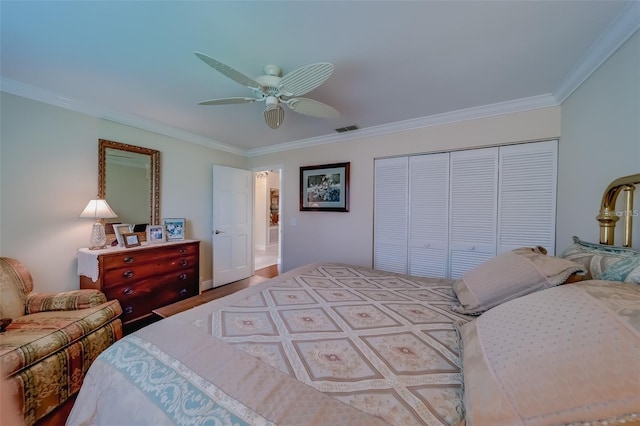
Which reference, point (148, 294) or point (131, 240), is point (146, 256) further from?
point (148, 294)

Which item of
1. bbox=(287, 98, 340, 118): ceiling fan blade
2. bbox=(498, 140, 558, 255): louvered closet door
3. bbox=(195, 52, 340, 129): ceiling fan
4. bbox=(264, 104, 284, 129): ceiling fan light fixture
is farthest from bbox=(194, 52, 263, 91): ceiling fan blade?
bbox=(498, 140, 558, 255): louvered closet door

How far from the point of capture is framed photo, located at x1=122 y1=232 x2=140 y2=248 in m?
2.62

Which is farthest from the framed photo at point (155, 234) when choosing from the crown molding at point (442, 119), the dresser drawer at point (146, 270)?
the crown molding at point (442, 119)

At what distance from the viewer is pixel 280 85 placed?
1.56 metres

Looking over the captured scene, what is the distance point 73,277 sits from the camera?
7.97 ft

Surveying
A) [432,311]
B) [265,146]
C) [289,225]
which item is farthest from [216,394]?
[265,146]

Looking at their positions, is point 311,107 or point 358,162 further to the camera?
point 358,162

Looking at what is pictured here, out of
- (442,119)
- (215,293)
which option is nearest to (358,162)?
(442,119)

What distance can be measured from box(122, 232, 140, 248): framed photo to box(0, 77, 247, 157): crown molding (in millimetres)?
1356

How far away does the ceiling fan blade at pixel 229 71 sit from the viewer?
4.07 feet

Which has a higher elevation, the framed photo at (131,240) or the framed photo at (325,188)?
the framed photo at (325,188)

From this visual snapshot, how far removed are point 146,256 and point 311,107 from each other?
8.14 ft

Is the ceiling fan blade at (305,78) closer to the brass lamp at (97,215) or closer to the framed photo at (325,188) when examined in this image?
the framed photo at (325,188)

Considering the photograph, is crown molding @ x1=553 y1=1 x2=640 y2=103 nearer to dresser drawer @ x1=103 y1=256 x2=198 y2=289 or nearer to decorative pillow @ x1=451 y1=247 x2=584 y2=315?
decorative pillow @ x1=451 y1=247 x2=584 y2=315
